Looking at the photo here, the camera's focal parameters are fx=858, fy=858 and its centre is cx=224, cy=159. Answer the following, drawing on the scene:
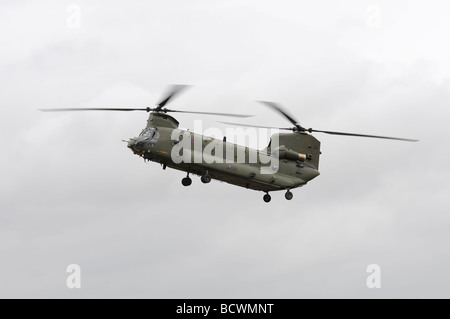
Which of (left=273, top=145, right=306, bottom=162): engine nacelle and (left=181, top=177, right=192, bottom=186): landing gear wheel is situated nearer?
(left=181, top=177, right=192, bottom=186): landing gear wheel

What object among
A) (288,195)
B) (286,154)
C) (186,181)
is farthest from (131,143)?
(288,195)

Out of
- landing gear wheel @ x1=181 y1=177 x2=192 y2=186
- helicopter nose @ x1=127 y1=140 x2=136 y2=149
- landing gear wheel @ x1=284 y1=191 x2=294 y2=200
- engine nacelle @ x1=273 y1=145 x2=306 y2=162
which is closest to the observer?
helicopter nose @ x1=127 y1=140 x2=136 y2=149

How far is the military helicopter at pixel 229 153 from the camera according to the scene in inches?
2506

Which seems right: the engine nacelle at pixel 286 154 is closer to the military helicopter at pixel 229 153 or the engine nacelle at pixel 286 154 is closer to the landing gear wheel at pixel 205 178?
the military helicopter at pixel 229 153

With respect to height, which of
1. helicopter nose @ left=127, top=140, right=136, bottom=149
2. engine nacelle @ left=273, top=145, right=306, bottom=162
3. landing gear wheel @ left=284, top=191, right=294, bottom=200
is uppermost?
engine nacelle @ left=273, top=145, right=306, bottom=162

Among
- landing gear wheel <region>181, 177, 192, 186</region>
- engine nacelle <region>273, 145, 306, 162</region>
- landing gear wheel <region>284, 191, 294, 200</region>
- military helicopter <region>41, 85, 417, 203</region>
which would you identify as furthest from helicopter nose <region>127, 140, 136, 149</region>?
landing gear wheel <region>284, 191, 294, 200</region>

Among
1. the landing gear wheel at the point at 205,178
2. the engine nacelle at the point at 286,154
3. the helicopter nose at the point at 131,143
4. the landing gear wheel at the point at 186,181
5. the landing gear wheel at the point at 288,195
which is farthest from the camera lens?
the landing gear wheel at the point at 288,195

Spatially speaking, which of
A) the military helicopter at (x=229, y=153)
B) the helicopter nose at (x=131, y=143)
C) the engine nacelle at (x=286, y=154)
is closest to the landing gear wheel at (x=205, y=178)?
the military helicopter at (x=229, y=153)

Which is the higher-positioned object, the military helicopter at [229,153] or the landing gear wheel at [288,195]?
the military helicopter at [229,153]

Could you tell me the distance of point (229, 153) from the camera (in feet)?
218

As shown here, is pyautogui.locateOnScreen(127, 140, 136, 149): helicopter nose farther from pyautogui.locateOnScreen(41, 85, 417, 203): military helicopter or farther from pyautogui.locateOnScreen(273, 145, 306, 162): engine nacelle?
pyautogui.locateOnScreen(273, 145, 306, 162): engine nacelle

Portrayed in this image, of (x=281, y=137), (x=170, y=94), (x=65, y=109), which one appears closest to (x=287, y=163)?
(x=281, y=137)

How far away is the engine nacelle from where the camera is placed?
69500 mm

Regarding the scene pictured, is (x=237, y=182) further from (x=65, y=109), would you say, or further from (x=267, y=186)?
(x=65, y=109)
